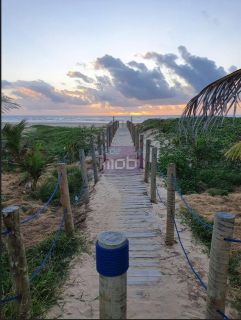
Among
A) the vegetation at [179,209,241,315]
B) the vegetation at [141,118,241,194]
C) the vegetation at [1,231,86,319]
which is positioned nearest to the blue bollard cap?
the vegetation at [1,231,86,319]

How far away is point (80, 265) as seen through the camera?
14.5ft

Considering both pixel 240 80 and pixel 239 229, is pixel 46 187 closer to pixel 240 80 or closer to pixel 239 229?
pixel 239 229

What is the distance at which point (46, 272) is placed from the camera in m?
4.28

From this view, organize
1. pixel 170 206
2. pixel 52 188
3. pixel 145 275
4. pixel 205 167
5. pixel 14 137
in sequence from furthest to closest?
pixel 205 167 < pixel 14 137 < pixel 52 188 < pixel 170 206 < pixel 145 275

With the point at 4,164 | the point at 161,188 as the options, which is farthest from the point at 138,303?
the point at 4,164

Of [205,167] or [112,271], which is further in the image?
[205,167]

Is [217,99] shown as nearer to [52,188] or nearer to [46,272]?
[46,272]

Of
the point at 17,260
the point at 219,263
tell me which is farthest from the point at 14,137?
the point at 219,263

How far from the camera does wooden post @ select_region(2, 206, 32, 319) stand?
2.88 meters

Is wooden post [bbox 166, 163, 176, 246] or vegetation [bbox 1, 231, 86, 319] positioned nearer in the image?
vegetation [bbox 1, 231, 86, 319]

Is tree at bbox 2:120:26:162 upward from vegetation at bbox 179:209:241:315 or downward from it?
upward

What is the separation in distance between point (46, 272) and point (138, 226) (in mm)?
2077

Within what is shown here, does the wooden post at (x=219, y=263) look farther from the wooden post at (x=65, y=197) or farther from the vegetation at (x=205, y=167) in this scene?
the vegetation at (x=205, y=167)

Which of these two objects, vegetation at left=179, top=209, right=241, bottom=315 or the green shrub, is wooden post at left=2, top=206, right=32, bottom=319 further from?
the green shrub
